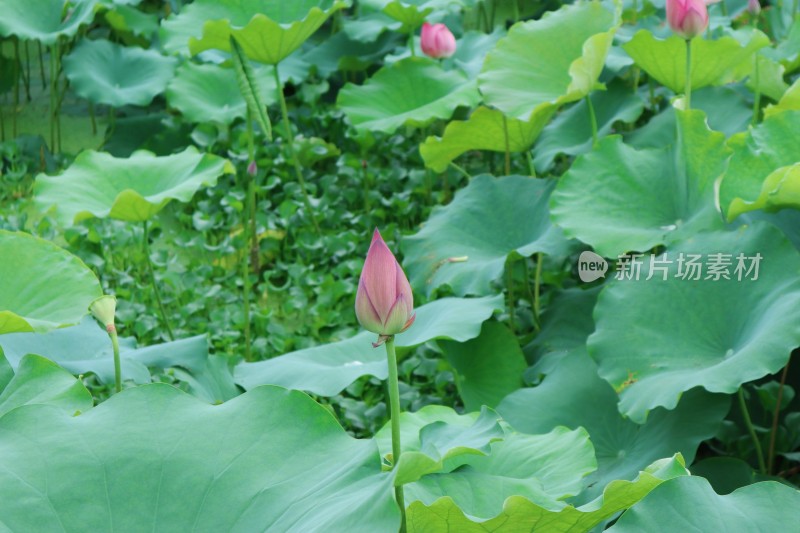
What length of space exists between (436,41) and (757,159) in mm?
1448

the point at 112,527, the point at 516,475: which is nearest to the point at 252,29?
the point at 516,475

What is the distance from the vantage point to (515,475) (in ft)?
4.92

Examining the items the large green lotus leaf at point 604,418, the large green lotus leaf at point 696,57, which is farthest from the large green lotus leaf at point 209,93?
the large green lotus leaf at point 604,418

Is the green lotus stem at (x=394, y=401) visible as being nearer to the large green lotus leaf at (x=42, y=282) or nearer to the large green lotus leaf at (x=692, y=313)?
the large green lotus leaf at (x=692, y=313)

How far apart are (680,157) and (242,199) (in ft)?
5.53

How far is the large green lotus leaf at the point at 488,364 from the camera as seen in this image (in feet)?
7.34

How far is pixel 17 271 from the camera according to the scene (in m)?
1.81

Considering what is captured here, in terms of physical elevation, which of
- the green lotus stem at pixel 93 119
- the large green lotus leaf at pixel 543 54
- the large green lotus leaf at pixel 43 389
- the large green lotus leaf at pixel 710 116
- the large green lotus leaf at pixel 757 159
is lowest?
the green lotus stem at pixel 93 119

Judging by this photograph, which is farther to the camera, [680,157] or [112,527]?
[680,157]

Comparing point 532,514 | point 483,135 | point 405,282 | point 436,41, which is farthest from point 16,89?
point 532,514

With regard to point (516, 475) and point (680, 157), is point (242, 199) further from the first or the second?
point (516, 475)

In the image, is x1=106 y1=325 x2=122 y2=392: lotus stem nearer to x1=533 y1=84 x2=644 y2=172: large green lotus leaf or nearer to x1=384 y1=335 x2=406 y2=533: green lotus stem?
x1=384 y1=335 x2=406 y2=533: green lotus stem

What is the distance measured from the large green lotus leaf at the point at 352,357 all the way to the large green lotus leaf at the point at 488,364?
0.12 meters

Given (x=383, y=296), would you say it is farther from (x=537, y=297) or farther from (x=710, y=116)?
(x=710, y=116)
